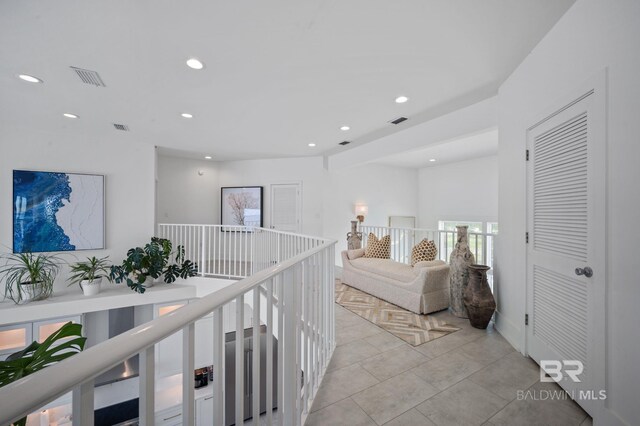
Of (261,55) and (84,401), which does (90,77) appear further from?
(84,401)

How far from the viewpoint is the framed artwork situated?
21.3ft

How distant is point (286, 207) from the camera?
6391mm

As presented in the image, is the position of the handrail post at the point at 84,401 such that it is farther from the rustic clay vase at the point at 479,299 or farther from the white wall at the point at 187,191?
the white wall at the point at 187,191

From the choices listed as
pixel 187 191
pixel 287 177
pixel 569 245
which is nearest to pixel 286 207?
pixel 287 177

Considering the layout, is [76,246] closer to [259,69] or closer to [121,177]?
[121,177]

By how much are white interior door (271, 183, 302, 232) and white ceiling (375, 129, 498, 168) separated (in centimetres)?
214

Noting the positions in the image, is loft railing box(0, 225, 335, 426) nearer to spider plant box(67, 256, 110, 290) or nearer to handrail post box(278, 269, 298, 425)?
handrail post box(278, 269, 298, 425)

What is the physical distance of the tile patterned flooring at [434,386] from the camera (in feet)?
5.32

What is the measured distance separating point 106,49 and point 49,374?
2813 mm

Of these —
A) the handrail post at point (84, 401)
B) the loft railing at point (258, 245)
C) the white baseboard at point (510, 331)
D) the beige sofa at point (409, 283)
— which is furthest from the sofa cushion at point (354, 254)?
the handrail post at point (84, 401)

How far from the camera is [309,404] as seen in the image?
5.54 feet

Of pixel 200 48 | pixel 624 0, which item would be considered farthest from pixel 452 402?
pixel 200 48

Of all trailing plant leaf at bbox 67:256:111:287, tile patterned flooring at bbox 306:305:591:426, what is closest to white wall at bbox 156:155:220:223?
trailing plant leaf at bbox 67:256:111:287

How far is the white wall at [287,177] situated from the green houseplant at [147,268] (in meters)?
2.28
